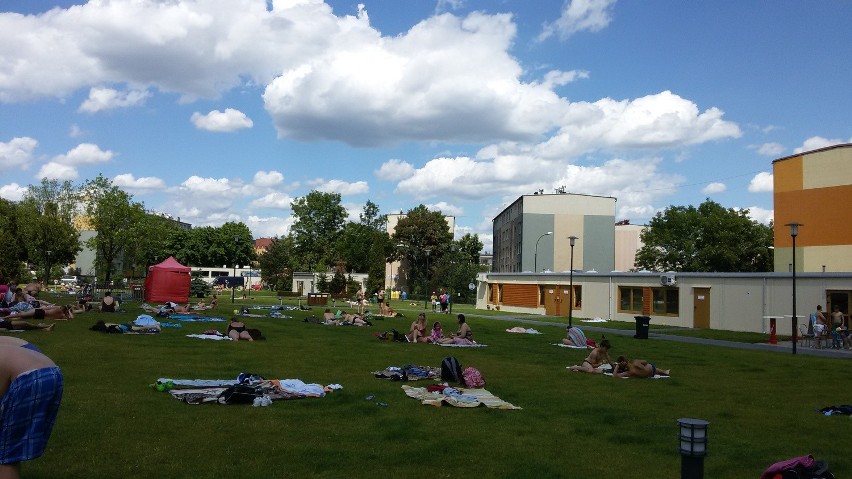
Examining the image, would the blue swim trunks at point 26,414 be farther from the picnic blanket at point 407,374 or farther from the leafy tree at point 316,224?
the leafy tree at point 316,224

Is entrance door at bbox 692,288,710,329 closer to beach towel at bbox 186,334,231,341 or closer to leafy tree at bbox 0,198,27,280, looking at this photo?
beach towel at bbox 186,334,231,341

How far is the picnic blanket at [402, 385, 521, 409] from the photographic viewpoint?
1198 centimetres

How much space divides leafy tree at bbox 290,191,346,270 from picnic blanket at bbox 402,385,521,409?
96.7 metres

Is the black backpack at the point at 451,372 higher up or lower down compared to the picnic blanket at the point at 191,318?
higher up

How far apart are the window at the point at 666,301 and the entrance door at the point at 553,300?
31.5 ft

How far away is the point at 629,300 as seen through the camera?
152ft

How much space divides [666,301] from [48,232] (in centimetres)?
6563

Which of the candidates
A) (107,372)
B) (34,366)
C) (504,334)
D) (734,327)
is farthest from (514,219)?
(34,366)

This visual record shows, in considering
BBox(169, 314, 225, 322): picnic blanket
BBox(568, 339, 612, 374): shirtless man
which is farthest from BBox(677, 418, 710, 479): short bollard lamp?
BBox(169, 314, 225, 322): picnic blanket

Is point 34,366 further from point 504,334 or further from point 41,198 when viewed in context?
point 41,198

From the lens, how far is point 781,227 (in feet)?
165

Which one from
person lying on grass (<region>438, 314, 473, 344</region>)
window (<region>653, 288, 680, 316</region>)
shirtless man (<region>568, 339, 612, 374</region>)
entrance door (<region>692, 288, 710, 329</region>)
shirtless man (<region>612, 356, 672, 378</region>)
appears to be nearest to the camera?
shirtless man (<region>612, 356, 672, 378</region>)

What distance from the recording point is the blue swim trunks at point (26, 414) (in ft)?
15.4

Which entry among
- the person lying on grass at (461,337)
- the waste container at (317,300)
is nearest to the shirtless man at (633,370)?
the person lying on grass at (461,337)
